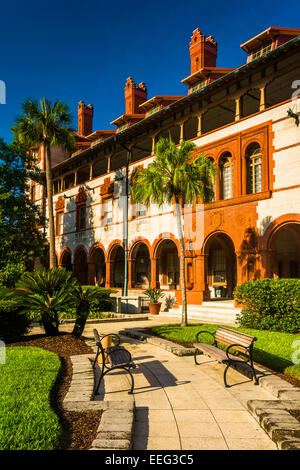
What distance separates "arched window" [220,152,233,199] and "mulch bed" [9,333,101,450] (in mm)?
12350

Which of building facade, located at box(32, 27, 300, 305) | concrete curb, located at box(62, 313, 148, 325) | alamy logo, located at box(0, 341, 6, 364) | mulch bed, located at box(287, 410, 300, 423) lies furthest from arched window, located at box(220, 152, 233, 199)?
mulch bed, located at box(287, 410, 300, 423)

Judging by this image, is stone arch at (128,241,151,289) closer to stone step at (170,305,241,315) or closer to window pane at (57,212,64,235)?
window pane at (57,212,64,235)

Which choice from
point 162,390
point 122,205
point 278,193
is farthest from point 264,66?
point 162,390

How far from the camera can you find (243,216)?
17.3 meters

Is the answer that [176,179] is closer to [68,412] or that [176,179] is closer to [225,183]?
[225,183]

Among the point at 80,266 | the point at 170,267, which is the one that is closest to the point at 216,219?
the point at 170,267

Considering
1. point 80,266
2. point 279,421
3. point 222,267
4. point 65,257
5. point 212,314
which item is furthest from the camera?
point 65,257

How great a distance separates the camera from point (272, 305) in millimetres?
12211

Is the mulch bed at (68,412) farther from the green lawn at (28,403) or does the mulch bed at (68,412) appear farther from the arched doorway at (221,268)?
the arched doorway at (221,268)

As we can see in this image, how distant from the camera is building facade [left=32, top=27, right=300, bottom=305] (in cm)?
1616

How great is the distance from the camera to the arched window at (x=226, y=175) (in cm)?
1891

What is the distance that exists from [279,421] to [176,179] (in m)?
9.72

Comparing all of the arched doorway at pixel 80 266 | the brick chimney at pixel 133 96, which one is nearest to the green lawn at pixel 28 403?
the arched doorway at pixel 80 266

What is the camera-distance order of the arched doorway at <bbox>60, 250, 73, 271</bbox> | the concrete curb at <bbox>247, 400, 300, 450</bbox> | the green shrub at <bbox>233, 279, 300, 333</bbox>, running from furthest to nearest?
the arched doorway at <bbox>60, 250, 73, 271</bbox> < the green shrub at <bbox>233, 279, 300, 333</bbox> < the concrete curb at <bbox>247, 400, 300, 450</bbox>
